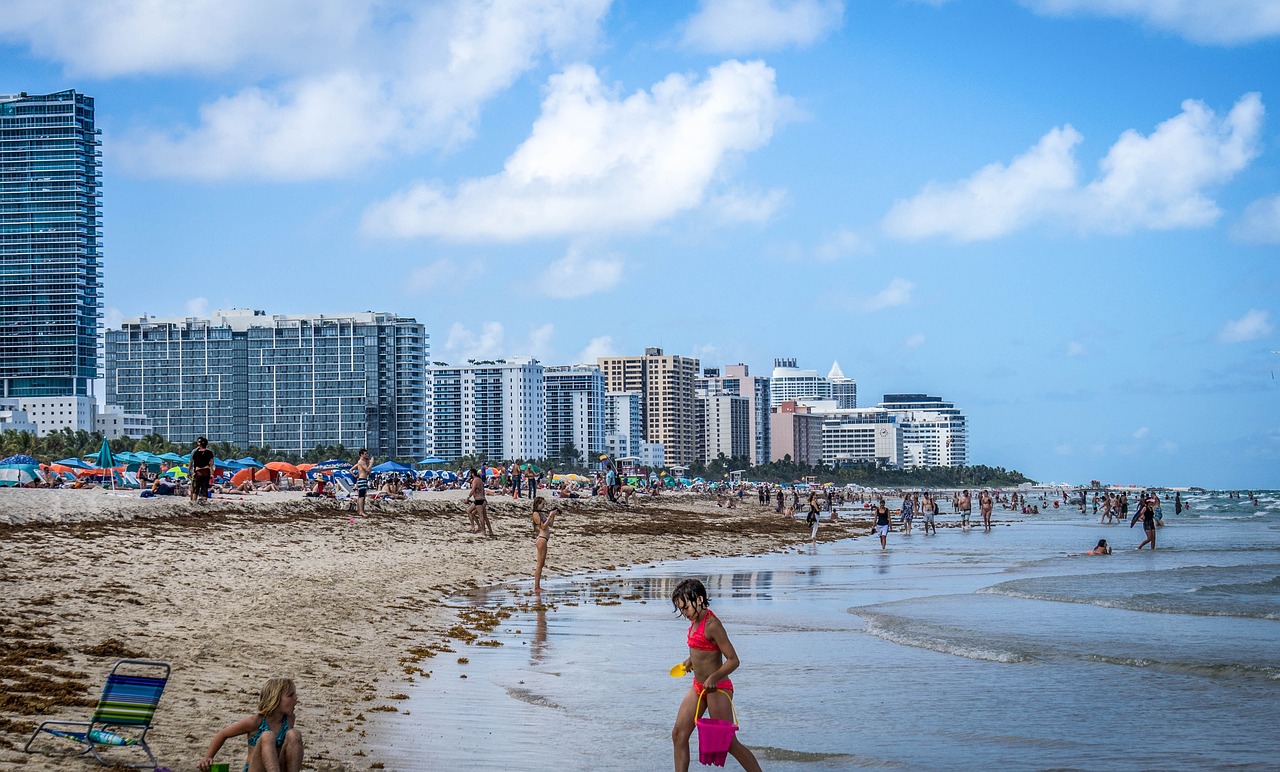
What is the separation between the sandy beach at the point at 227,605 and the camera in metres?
8.73

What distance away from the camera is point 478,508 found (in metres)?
32.7

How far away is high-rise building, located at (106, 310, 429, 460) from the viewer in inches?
6718

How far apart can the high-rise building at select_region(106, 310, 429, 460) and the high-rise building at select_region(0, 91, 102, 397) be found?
27.6 feet

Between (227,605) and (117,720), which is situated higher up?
(117,720)

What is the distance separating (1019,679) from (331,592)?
979 centimetres

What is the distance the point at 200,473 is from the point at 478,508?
23.9 feet

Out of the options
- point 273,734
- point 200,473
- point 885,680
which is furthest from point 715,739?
point 200,473

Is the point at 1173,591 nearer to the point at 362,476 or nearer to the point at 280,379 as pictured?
the point at 362,476

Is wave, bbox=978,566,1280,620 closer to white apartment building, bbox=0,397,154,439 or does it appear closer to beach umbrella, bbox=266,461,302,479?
beach umbrella, bbox=266,461,302,479

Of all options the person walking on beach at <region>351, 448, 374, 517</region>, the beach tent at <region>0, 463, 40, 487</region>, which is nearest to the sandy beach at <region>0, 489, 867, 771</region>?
the person walking on beach at <region>351, 448, 374, 517</region>

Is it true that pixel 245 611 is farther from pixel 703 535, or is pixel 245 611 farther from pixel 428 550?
pixel 703 535

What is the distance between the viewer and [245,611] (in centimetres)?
1414

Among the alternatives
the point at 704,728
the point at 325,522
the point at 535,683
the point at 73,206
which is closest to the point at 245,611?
the point at 535,683

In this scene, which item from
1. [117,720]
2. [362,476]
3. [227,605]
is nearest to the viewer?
[117,720]
